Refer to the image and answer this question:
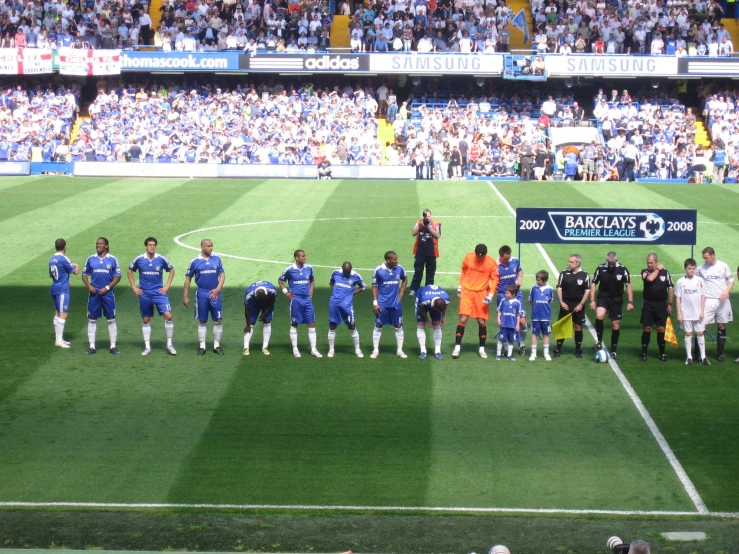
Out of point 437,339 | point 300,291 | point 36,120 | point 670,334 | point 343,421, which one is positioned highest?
point 36,120

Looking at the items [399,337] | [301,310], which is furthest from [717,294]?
[301,310]

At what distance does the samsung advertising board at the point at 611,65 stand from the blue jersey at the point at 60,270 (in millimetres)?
34298

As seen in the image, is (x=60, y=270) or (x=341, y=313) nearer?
(x=341, y=313)

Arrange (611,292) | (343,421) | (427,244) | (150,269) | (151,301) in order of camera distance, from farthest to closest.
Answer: (427,244)
(611,292)
(151,301)
(150,269)
(343,421)

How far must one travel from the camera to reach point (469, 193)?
35031 mm

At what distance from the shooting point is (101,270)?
15750mm

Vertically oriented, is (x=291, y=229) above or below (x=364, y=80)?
below

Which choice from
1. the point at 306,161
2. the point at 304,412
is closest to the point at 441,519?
the point at 304,412

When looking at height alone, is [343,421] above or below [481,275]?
below

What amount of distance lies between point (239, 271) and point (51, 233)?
6.52 m

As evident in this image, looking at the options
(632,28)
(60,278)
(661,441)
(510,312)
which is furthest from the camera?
(632,28)

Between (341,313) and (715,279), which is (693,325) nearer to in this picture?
(715,279)

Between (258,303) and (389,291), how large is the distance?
1.94 metres

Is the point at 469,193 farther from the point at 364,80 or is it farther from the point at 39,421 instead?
the point at 39,421
